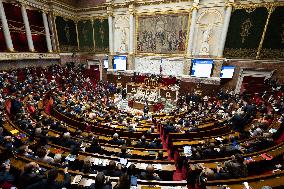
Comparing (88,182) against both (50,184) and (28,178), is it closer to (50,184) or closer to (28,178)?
(50,184)

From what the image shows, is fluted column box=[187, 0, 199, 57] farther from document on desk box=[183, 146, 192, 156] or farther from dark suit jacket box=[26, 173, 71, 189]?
dark suit jacket box=[26, 173, 71, 189]

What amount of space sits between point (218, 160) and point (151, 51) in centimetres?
1724

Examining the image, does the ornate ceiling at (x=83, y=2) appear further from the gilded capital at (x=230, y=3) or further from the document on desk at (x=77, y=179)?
the document on desk at (x=77, y=179)

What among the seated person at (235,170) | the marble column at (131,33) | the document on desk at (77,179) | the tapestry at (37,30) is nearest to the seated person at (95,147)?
the document on desk at (77,179)

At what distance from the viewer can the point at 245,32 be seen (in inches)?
662

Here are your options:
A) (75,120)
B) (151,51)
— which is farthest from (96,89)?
(75,120)

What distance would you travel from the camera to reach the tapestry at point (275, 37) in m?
15.4

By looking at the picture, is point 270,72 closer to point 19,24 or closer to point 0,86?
point 0,86

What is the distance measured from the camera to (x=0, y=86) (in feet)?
40.7

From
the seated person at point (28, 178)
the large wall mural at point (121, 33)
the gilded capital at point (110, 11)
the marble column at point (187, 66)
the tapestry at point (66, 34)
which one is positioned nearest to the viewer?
the seated person at point (28, 178)

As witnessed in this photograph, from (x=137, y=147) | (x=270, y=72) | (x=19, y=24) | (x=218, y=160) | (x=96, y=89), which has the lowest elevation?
(x=96, y=89)

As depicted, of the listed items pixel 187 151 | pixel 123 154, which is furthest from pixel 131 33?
pixel 123 154

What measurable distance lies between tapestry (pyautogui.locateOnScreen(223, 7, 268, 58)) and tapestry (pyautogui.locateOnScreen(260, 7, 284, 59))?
0.58 metres

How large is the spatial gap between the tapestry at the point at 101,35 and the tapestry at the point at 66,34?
359 cm
